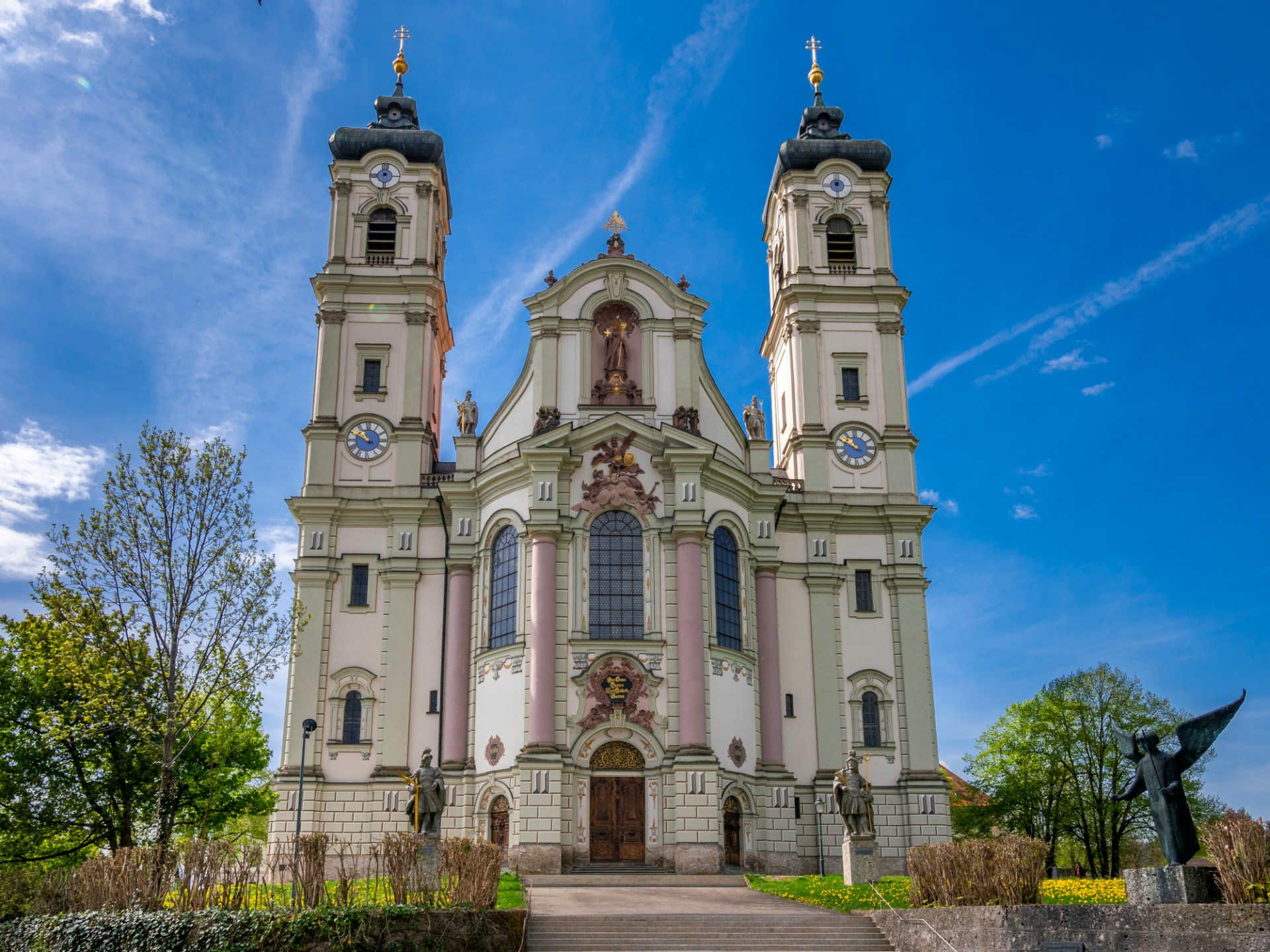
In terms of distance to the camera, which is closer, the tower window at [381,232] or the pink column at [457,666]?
the pink column at [457,666]

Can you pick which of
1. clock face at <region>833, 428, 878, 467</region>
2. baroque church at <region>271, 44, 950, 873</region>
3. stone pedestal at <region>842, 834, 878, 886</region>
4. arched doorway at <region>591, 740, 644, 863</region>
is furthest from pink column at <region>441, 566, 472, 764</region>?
clock face at <region>833, 428, 878, 467</region>

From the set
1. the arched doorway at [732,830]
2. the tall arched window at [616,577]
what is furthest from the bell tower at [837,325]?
the arched doorway at [732,830]

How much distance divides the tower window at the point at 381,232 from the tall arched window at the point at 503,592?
12860 millimetres

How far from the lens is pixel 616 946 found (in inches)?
851

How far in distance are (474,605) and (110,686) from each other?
12.3m

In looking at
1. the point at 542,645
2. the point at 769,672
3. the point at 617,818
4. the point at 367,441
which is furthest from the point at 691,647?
the point at 367,441

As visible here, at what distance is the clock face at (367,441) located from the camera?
41.4 meters

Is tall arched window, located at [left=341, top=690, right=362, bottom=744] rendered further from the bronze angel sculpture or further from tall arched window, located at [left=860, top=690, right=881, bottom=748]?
the bronze angel sculpture

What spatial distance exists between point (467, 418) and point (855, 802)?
1809cm

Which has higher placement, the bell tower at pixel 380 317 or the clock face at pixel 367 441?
the bell tower at pixel 380 317

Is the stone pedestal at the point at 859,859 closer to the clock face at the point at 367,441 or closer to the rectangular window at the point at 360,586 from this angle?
the rectangular window at the point at 360,586

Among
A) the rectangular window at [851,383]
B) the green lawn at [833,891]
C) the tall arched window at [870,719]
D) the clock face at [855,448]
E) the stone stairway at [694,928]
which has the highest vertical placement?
the rectangular window at [851,383]

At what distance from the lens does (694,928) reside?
891 inches

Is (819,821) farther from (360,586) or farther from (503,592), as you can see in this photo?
(360,586)
